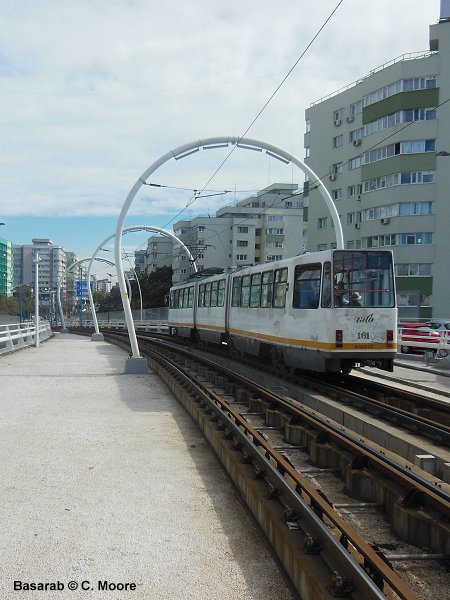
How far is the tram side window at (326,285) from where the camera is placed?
40.7 feet

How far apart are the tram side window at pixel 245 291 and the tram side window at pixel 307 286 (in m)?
4.40

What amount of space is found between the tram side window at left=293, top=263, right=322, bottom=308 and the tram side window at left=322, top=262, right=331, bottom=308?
184 millimetres

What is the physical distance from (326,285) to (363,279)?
30.9 inches

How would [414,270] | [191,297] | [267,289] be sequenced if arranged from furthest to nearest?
[414,270], [191,297], [267,289]

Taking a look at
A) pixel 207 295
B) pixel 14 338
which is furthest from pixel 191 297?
pixel 14 338

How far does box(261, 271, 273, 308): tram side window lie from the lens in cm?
1555

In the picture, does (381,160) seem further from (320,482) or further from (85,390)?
(320,482)

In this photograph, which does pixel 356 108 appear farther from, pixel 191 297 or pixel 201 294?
pixel 201 294

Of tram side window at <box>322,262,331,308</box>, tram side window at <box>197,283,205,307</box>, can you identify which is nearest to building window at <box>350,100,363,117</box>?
tram side window at <box>197,283,205,307</box>

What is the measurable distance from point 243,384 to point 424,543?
8625mm

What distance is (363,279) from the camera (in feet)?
41.3

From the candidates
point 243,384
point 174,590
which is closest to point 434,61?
point 243,384

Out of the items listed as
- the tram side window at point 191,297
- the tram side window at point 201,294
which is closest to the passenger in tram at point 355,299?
the tram side window at point 201,294

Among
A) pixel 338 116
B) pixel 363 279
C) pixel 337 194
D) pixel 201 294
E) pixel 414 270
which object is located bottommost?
pixel 201 294
